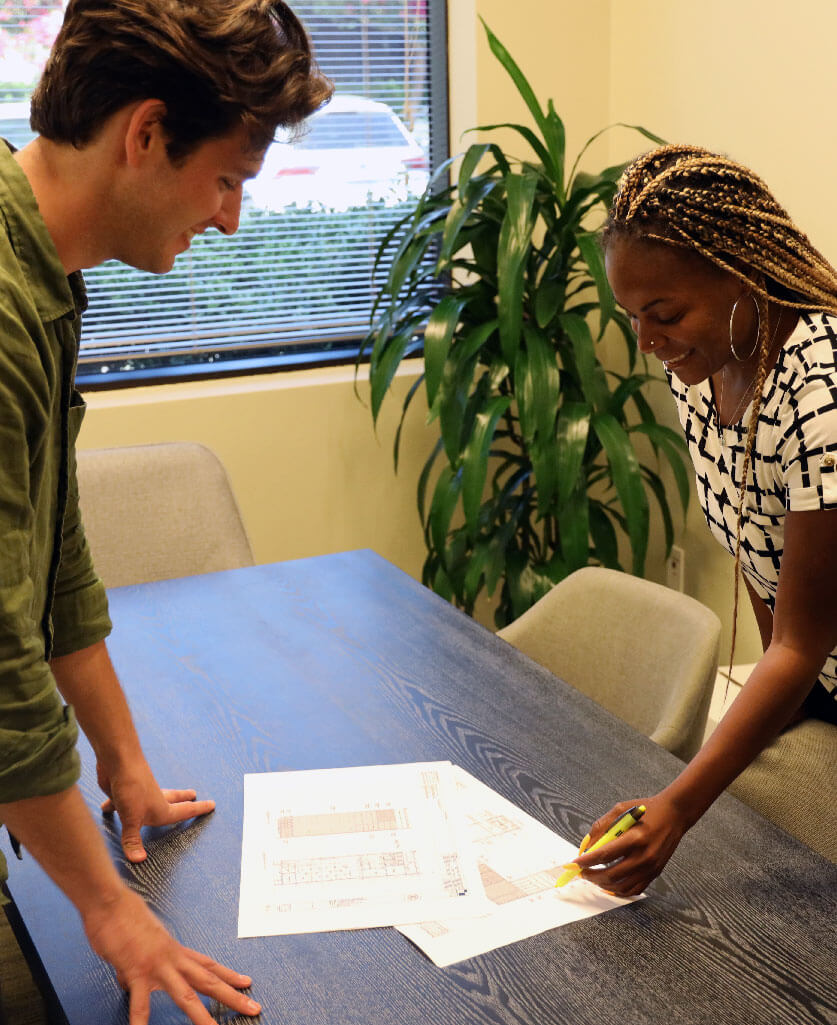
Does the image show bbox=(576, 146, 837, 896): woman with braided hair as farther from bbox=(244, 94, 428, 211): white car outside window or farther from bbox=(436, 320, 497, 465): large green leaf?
bbox=(244, 94, 428, 211): white car outside window

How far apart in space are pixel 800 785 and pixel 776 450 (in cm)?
53

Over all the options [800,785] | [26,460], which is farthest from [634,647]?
[26,460]

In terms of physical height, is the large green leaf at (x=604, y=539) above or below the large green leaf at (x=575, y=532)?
below

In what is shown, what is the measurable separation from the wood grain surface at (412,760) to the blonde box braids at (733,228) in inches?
20.4

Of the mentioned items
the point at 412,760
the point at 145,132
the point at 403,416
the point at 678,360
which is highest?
the point at 145,132

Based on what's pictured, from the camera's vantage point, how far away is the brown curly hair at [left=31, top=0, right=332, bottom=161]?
90 cm

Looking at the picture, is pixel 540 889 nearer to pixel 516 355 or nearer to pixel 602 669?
pixel 602 669

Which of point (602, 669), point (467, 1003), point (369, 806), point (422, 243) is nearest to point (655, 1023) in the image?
point (467, 1003)

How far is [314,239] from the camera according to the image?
3455mm

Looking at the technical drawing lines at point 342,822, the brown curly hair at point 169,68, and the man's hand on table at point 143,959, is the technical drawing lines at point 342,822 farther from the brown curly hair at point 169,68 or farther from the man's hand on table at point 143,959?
the brown curly hair at point 169,68

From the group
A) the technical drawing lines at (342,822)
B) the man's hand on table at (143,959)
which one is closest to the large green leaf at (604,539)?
the technical drawing lines at (342,822)

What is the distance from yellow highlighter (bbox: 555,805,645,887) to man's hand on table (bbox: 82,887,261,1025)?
0.38m

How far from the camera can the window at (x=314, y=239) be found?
3.30m

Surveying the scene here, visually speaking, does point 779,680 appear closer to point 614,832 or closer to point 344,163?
point 614,832
